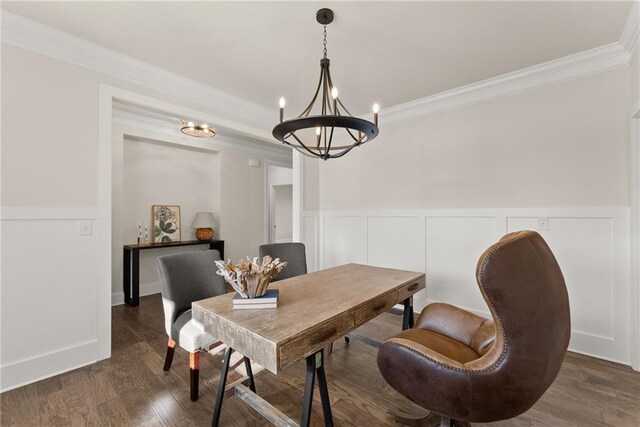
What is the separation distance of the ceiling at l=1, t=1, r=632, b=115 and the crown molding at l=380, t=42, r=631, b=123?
4.2 inches

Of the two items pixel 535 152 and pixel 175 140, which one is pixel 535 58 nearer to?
pixel 535 152

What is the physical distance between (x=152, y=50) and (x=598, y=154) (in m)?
3.85

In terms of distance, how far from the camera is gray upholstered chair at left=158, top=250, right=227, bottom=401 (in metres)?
1.83

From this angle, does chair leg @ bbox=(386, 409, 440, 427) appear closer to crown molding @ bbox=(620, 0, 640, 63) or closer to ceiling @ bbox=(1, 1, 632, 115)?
ceiling @ bbox=(1, 1, 632, 115)

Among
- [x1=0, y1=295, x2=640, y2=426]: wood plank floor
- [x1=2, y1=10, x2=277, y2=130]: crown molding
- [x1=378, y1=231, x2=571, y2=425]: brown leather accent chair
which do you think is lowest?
[x1=0, y1=295, x2=640, y2=426]: wood plank floor

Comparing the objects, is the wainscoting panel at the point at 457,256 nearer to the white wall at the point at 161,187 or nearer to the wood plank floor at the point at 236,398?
the wood plank floor at the point at 236,398

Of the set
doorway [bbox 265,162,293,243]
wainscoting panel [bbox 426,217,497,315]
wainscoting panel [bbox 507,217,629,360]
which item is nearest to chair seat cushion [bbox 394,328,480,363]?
wainscoting panel [bbox 426,217,497,315]

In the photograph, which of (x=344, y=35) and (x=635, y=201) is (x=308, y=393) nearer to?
(x=344, y=35)

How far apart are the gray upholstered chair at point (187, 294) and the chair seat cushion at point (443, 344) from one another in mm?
1202

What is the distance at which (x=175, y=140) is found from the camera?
4223mm

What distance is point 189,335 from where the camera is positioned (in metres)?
1.83

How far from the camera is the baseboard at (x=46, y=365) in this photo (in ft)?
6.43

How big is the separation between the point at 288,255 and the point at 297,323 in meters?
1.47

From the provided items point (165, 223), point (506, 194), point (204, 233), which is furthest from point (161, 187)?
point (506, 194)
